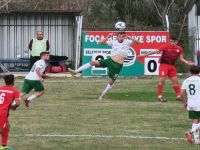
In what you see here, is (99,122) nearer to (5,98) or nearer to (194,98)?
(194,98)

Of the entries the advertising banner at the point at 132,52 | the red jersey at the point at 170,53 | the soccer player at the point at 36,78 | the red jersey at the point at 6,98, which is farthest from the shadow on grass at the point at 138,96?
the red jersey at the point at 6,98

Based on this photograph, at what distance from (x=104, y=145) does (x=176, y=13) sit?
93.1ft

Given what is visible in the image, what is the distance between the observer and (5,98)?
39.1 feet

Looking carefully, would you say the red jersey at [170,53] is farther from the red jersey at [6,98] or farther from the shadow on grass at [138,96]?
the red jersey at [6,98]

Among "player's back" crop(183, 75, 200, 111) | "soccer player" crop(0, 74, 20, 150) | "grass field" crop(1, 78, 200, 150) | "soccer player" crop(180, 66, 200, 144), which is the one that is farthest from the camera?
"player's back" crop(183, 75, 200, 111)

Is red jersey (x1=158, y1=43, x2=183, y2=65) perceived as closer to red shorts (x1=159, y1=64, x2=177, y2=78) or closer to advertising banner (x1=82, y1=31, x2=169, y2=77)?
red shorts (x1=159, y1=64, x2=177, y2=78)

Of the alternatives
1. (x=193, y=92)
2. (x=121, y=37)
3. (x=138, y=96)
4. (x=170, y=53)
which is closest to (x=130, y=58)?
(x=138, y=96)

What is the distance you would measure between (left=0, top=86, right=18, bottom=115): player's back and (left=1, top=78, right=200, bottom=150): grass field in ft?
2.69

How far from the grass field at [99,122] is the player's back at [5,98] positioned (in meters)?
0.82

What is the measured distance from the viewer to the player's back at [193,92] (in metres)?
13.1

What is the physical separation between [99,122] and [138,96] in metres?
5.98

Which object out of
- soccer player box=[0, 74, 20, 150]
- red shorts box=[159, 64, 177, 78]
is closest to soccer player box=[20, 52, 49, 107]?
red shorts box=[159, 64, 177, 78]

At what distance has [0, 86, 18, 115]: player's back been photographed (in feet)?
38.8

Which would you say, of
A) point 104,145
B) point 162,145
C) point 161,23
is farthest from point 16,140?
point 161,23
